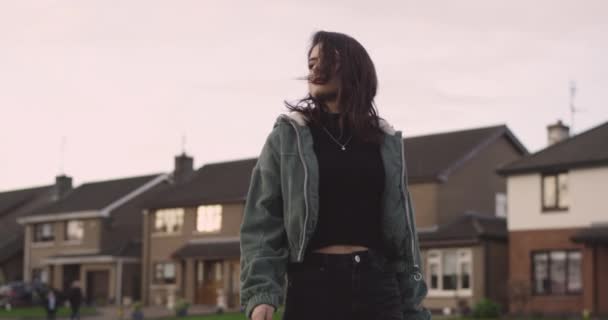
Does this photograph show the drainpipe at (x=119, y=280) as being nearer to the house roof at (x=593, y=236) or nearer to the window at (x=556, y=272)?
the window at (x=556, y=272)

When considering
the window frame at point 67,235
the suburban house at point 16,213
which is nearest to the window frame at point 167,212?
the window frame at point 67,235

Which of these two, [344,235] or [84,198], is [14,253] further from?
[344,235]

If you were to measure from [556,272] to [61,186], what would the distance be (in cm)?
4181

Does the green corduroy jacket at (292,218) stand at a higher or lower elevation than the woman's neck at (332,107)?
lower

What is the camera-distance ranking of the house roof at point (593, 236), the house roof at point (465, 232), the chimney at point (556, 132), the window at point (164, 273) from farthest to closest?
the window at point (164, 273) < the chimney at point (556, 132) < the house roof at point (465, 232) < the house roof at point (593, 236)

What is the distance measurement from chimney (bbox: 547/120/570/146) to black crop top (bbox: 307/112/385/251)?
42.1 m

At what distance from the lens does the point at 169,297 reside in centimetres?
5372

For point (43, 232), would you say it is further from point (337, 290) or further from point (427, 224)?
point (337, 290)

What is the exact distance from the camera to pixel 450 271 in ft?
141

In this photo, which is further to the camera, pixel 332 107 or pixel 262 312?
pixel 332 107

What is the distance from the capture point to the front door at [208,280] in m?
52.8

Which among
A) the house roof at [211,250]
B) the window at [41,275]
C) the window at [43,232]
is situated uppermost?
the window at [43,232]

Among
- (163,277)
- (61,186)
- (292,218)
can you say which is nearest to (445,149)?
(163,277)

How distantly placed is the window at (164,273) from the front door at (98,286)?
3.82m
